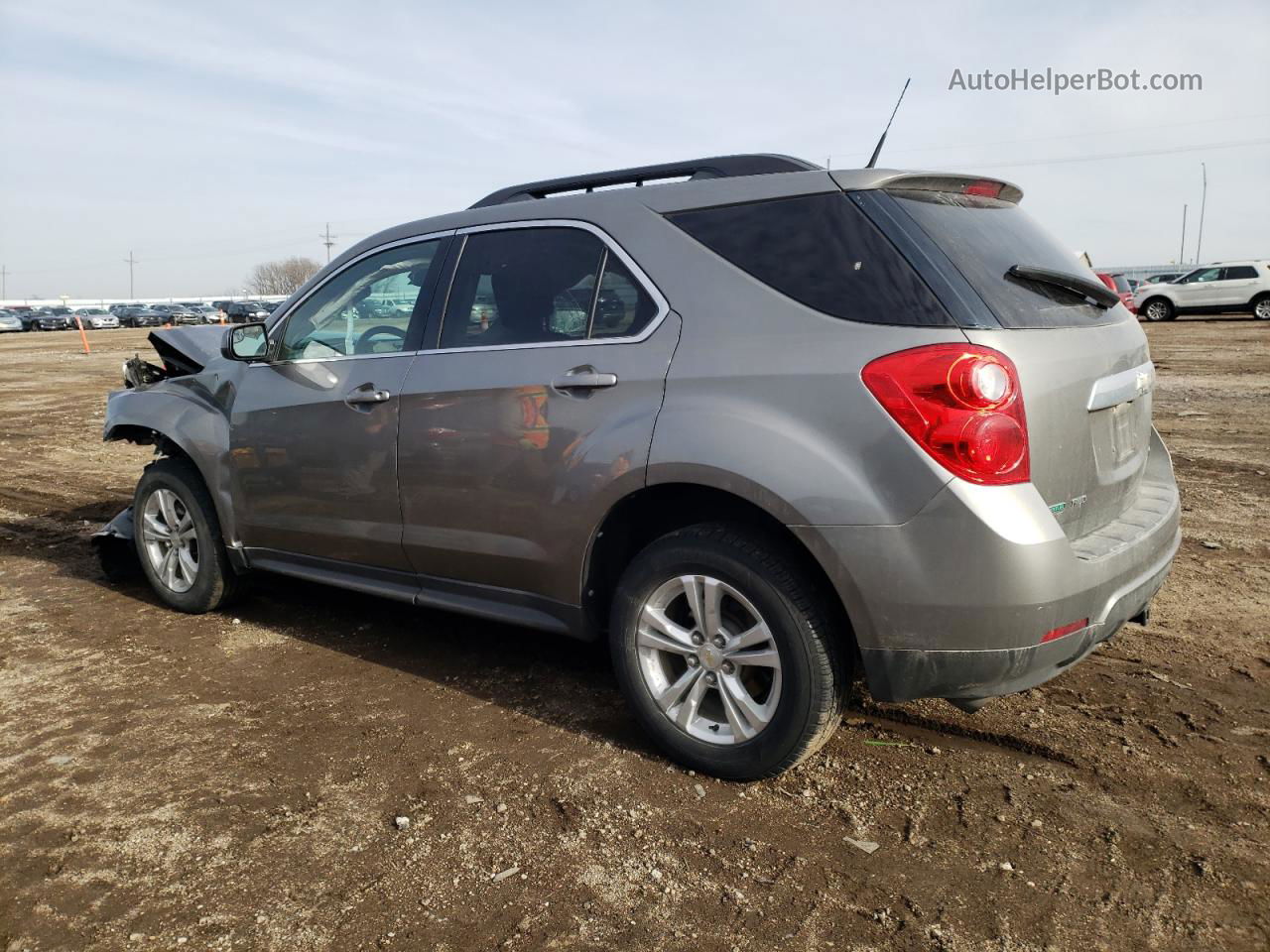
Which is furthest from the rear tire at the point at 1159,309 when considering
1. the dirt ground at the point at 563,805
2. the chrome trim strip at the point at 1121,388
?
the chrome trim strip at the point at 1121,388

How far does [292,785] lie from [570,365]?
1.65 metres

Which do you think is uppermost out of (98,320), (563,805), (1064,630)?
(1064,630)

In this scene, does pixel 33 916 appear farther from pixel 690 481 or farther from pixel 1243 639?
pixel 1243 639

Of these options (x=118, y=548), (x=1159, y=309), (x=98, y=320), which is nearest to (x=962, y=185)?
(x=118, y=548)

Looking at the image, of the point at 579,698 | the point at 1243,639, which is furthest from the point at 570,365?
the point at 1243,639

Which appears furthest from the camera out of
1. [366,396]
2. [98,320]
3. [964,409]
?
[98,320]

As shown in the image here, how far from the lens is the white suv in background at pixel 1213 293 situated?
2686 centimetres

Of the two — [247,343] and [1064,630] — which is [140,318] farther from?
[1064,630]

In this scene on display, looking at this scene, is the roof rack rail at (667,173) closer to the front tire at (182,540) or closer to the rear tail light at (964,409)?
the rear tail light at (964,409)

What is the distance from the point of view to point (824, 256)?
296 cm

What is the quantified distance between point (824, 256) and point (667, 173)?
904 millimetres

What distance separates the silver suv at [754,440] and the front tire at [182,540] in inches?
37.8

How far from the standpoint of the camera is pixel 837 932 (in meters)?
2.41

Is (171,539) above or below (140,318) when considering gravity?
above
